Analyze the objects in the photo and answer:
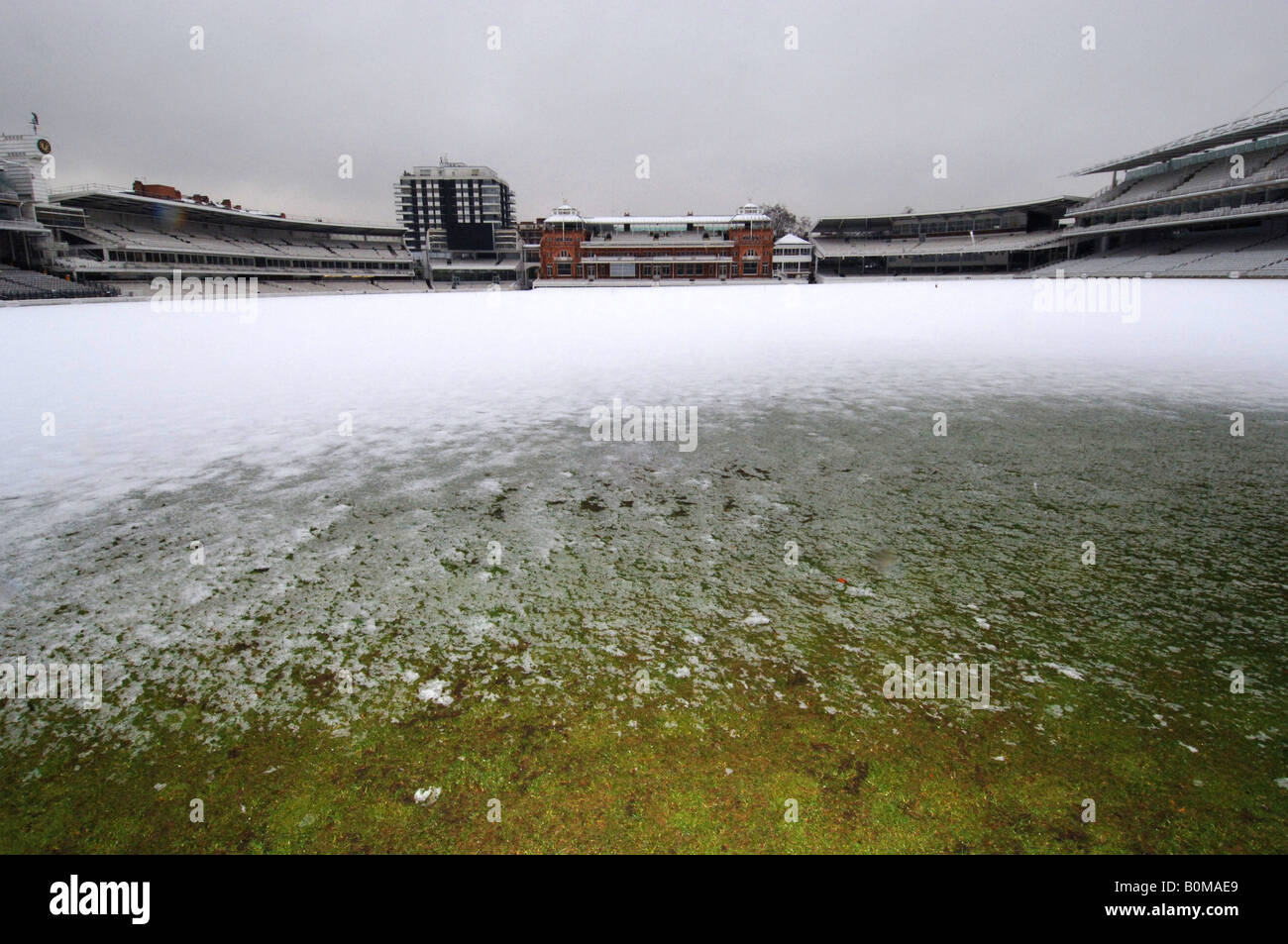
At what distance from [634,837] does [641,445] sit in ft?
21.7

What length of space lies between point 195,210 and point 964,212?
92.4 metres

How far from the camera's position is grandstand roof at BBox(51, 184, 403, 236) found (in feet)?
211

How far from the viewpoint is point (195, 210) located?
74.3 m

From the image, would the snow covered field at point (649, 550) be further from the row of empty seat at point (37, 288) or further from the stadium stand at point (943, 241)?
the stadium stand at point (943, 241)

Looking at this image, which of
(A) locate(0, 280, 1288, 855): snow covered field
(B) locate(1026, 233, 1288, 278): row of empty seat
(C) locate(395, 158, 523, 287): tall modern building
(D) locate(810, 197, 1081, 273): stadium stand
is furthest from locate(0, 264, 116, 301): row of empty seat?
(C) locate(395, 158, 523, 287): tall modern building

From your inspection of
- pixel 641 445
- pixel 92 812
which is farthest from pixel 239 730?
pixel 641 445

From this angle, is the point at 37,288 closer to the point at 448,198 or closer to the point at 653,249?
the point at 653,249

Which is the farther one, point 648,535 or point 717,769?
point 648,535

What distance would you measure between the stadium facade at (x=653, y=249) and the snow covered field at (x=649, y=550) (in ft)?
279

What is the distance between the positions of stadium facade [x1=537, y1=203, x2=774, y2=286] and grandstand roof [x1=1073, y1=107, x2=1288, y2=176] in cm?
3828

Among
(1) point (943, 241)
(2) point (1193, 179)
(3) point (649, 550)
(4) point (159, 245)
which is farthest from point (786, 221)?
(3) point (649, 550)

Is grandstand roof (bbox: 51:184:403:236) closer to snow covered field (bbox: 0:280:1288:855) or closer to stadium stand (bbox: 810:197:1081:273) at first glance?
stadium stand (bbox: 810:197:1081:273)
